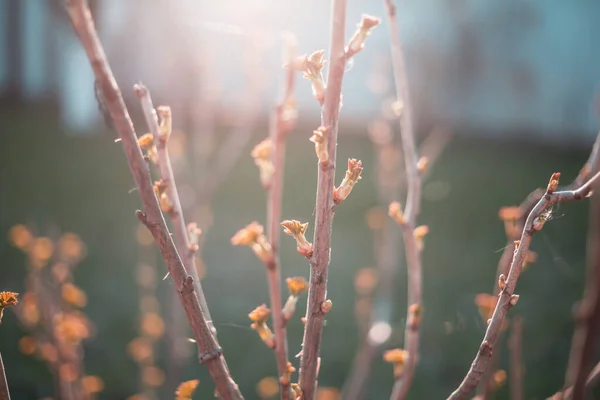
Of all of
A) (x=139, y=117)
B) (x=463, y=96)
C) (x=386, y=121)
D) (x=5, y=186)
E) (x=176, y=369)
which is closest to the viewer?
(x=176, y=369)

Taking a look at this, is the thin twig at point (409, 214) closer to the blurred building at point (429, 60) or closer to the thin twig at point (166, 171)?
the thin twig at point (166, 171)

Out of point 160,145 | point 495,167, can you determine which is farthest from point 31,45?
point 160,145

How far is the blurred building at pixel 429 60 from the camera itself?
19.4 feet

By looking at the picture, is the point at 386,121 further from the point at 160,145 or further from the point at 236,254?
the point at 236,254

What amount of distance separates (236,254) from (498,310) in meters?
3.78

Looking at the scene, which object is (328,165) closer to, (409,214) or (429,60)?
(409,214)

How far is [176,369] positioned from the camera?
2.03 metres

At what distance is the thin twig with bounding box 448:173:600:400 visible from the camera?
0.85 m

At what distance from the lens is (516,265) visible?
34.8 inches

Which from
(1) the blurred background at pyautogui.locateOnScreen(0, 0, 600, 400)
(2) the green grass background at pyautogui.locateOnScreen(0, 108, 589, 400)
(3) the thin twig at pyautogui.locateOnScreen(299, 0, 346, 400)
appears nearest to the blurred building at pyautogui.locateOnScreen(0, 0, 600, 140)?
(1) the blurred background at pyautogui.locateOnScreen(0, 0, 600, 400)

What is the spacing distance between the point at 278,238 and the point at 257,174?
172 inches

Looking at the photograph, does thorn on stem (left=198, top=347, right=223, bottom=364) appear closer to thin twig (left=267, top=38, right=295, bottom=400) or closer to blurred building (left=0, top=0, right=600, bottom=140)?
thin twig (left=267, top=38, right=295, bottom=400)

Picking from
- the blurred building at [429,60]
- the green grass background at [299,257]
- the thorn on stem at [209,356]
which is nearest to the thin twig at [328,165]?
the thorn on stem at [209,356]

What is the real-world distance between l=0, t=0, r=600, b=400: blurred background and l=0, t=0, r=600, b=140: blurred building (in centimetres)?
2
